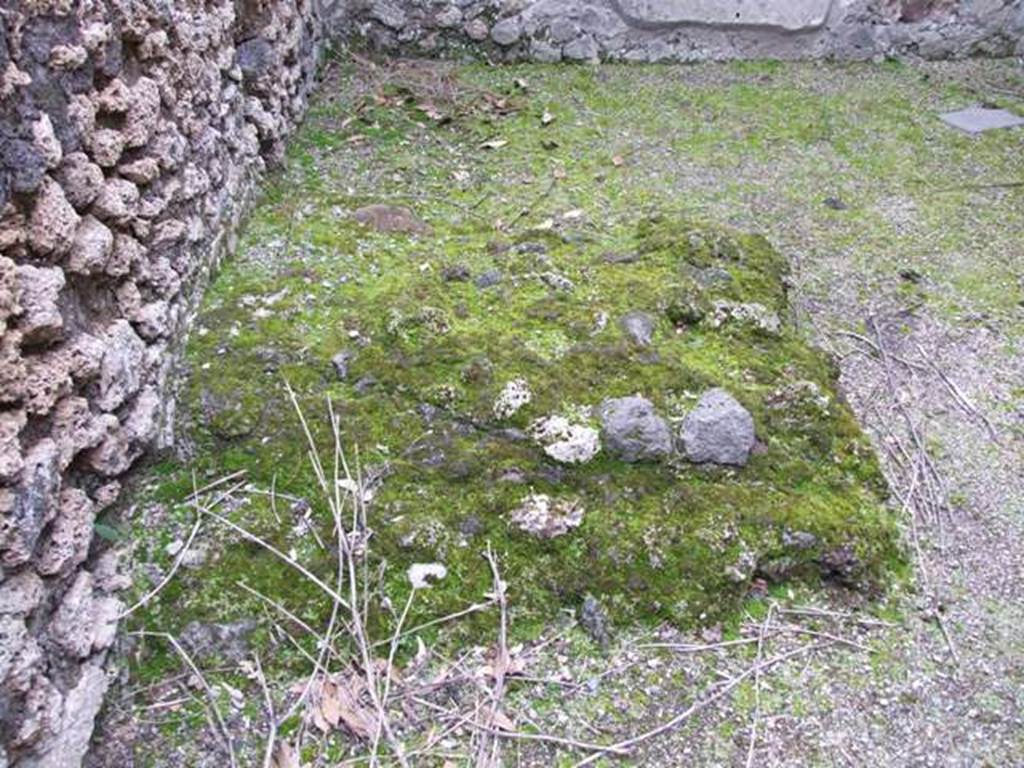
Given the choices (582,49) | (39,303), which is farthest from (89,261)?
(582,49)

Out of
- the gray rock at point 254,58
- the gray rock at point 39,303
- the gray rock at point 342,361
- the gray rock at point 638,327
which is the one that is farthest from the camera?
the gray rock at point 254,58

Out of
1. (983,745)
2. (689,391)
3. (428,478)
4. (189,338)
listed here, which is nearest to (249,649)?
(428,478)

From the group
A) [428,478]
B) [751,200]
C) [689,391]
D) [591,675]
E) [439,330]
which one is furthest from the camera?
[751,200]

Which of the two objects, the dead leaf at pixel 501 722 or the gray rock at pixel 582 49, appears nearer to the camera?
the dead leaf at pixel 501 722

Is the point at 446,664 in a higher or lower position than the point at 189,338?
lower

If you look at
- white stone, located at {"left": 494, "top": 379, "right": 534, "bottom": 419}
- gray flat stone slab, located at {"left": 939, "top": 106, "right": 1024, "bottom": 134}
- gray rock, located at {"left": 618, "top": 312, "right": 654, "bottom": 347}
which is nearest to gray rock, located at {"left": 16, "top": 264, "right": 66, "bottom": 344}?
white stone, located at {"left": 494, "top": 379, "right": 534, "bottom": 419}

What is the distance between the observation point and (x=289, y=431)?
2.01 m

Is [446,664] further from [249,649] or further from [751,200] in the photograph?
[751,200]

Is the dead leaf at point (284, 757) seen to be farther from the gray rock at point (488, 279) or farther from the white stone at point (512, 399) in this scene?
the gray rock at point (488, 279)

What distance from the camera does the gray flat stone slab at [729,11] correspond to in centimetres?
449

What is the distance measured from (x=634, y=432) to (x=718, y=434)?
0.65ft

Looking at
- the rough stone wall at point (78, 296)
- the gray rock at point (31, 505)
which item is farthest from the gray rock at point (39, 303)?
the gray rock at point (31, 505)

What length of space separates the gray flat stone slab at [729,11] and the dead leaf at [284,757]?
13.3ft

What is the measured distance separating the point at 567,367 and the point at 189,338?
98 cm
